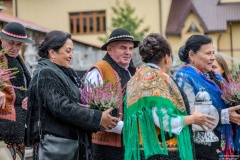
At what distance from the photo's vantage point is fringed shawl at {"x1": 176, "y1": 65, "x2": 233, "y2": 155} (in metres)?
4.88

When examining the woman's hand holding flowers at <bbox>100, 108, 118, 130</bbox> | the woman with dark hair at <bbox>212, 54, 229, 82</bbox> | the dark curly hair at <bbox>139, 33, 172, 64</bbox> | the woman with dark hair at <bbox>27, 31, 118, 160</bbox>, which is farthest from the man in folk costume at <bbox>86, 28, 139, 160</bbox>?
the woman with dark hair at <bbox>212, 54, 229, 82</bbox>

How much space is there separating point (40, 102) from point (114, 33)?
119 centimetres

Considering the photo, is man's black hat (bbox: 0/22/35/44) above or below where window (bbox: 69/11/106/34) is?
below

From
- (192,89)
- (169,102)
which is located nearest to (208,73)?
(192,89)

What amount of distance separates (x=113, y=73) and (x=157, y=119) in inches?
47.5

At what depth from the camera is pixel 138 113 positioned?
4.04m

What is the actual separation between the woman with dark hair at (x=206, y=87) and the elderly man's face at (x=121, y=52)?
0.53 m

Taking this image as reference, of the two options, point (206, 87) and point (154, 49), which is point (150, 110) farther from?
point (206, 87)

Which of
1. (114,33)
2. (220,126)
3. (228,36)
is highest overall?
(228,36)

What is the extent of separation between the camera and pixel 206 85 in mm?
4961

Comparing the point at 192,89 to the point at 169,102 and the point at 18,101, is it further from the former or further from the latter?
the point at 18,101

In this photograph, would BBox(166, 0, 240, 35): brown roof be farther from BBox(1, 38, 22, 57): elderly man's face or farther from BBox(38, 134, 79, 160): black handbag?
BBox(38, 134, 79, 160): black handbag

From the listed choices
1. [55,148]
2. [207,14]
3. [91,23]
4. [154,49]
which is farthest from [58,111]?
[91,23]

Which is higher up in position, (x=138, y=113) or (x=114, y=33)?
(x=114, y=33)
